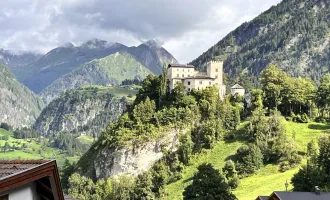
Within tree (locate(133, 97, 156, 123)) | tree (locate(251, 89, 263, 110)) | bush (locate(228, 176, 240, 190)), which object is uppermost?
tree (locate(251, 89, 263, 110))

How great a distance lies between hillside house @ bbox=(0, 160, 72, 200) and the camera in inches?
409

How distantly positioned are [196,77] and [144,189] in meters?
41.4

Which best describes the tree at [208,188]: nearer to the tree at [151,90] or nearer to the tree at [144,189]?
the tree at [144,189]

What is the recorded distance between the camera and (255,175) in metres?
102

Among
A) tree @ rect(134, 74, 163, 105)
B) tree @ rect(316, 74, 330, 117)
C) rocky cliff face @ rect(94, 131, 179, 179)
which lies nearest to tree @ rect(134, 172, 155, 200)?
rocky cliff face @ rect(94, 131, 179, 179)

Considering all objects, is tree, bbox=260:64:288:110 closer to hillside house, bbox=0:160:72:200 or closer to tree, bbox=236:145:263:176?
tree, bbox=236:145:263:176

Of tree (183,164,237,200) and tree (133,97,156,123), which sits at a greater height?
tree (133,97,156,123)

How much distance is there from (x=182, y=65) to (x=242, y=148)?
4161 cm

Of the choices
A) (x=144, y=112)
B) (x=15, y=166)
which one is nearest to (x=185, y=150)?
(x=144, y=112)

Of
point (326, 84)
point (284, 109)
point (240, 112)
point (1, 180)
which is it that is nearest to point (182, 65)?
point (240, 112)

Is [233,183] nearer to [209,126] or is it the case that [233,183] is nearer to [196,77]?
[209,126]

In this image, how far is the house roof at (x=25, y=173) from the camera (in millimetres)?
10276

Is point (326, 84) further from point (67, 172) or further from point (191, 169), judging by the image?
point (67, 172)

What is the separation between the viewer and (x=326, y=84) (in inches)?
4656
